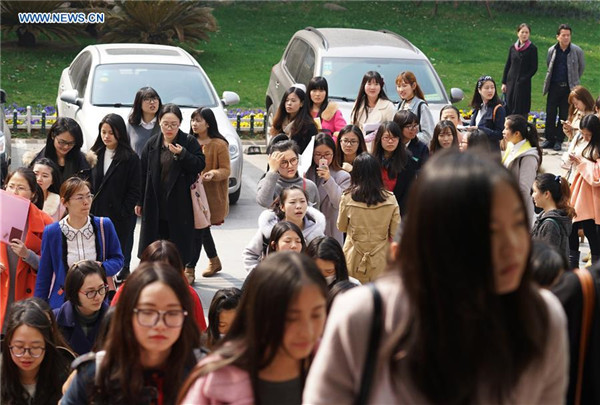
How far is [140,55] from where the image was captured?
45.9 feet

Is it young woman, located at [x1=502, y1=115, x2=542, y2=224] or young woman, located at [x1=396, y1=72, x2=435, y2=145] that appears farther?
young woman, located at [x1=396, y1=72, x2=435, y2=145]

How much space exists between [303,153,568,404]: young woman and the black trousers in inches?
598

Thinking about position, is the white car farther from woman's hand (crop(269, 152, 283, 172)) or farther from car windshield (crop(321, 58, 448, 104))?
woman's hand (crop(269, 152, 283, 172))

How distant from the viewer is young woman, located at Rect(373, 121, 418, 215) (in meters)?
9.54

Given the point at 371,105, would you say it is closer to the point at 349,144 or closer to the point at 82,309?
the point at 349,144

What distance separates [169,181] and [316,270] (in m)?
6.37

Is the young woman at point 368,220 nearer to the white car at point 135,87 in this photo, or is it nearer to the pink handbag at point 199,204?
the pink handbag at point 199,204

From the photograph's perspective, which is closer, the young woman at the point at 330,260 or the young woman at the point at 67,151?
the young woman at the point at 330,260

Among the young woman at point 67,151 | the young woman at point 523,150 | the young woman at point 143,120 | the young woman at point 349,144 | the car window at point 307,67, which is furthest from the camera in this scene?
the car window at point 307,67

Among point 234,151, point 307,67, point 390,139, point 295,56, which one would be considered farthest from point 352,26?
point 390,139

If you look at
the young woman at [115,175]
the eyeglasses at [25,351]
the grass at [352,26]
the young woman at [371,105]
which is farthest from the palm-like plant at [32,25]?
the eyeglasses at [25,351]

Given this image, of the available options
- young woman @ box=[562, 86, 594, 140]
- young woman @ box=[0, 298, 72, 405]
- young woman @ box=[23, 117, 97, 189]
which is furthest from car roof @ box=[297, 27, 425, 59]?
young woman @ box=[0, 298, 72, 405]

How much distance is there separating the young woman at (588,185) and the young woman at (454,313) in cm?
796

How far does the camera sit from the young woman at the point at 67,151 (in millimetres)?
9000
